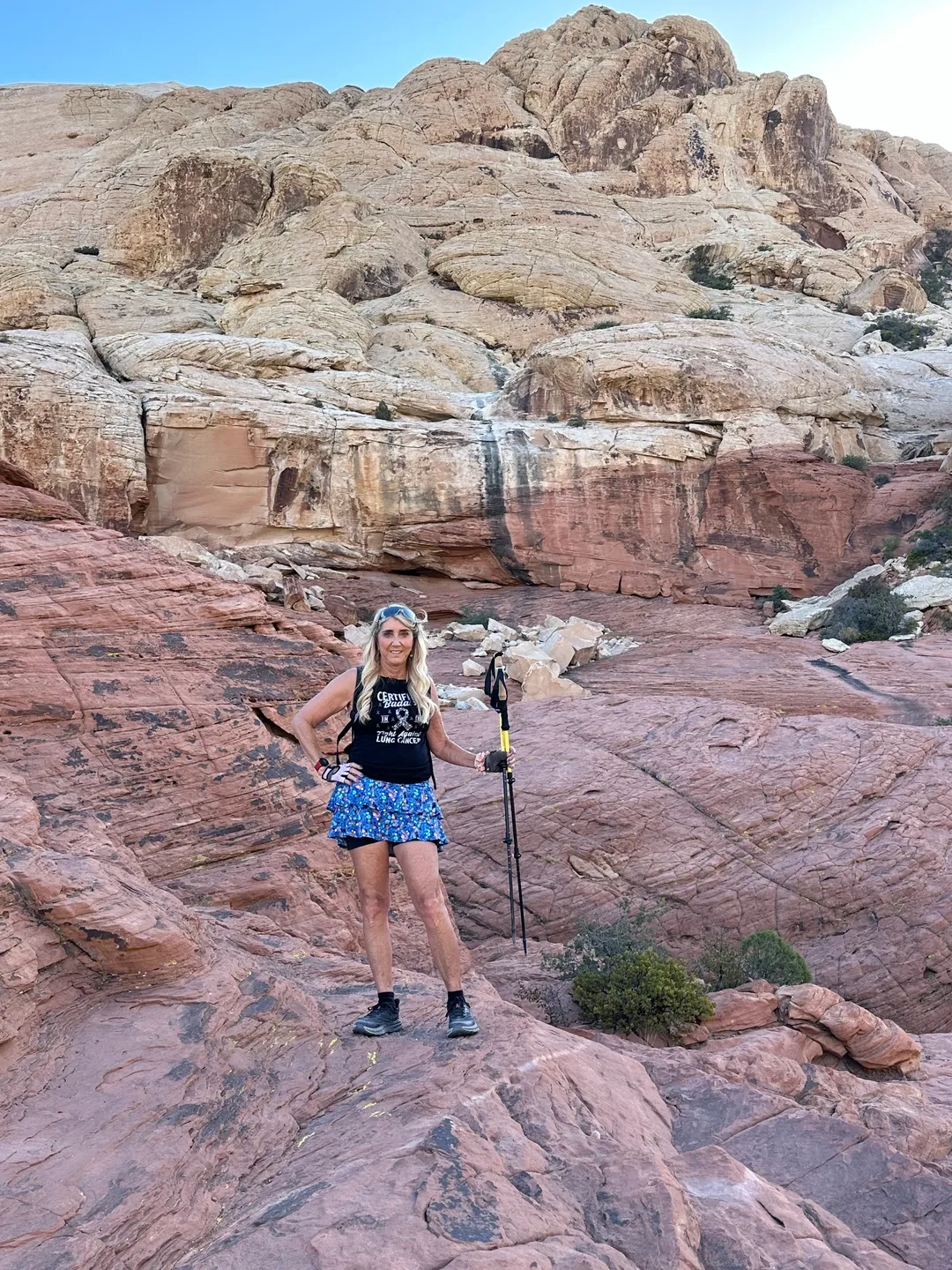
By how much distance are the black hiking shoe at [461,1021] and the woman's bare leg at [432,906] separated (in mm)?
82

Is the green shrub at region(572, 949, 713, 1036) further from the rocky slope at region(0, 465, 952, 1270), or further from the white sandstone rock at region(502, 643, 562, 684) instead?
the white sandstone rock at region(502, 643, 562, 684)

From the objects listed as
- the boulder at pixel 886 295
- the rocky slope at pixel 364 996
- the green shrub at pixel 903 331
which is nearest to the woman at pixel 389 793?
the rocky slope at pixel 364 996

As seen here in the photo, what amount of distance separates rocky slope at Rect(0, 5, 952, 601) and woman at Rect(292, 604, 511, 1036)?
72.7 feet

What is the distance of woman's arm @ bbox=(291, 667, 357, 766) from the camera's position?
13.9 feet

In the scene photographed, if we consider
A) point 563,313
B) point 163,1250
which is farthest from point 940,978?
point 563,313

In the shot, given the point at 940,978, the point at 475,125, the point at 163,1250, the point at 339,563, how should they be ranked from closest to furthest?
the point at 163,1250
the point at 940,978
the point at 339,563
the point at 475,125

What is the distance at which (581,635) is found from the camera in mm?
20875

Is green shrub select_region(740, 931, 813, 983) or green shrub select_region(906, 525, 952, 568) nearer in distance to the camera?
green shrub select_region(740, 931, 813, 983)

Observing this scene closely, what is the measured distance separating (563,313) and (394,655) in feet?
127

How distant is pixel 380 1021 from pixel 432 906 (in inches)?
24.3

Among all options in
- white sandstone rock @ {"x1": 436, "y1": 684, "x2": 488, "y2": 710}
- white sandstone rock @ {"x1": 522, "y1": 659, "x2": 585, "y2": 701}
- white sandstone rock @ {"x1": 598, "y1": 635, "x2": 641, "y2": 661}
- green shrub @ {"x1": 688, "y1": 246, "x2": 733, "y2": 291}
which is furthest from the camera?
green shrub @ {"x1": 688, "y1": 246, "x2": 733, "y2": 291}

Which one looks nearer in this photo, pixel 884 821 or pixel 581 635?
pixel 884 821

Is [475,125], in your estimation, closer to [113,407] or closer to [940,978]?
[113,407]

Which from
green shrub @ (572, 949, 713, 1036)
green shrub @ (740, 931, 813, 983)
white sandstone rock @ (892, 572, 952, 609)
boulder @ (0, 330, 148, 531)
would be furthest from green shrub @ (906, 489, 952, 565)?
boulder @ (0, 330, 148, 531)
